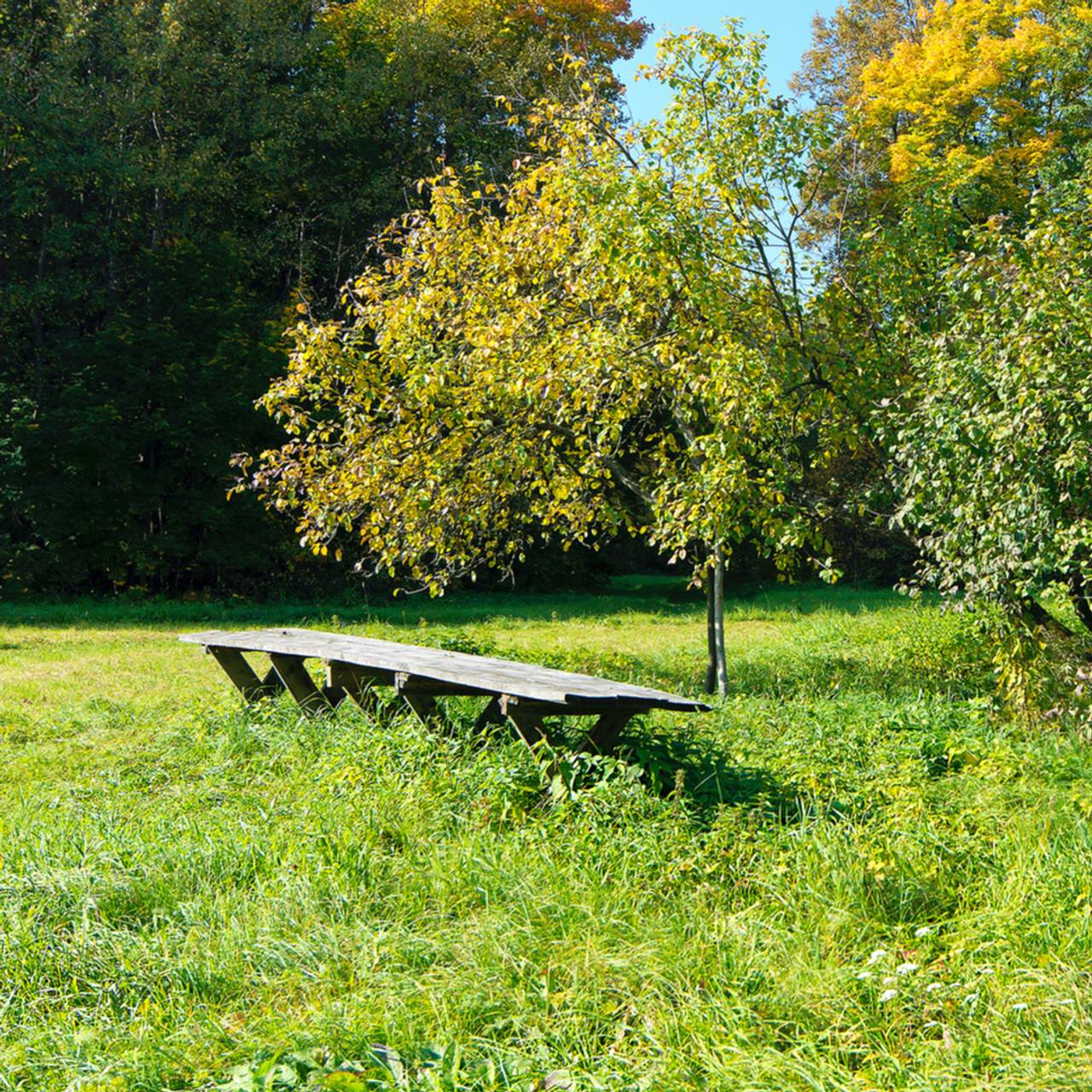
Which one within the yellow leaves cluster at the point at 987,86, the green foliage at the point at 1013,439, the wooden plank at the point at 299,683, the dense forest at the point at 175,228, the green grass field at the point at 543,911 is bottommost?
the green grass field at the point at 543,911

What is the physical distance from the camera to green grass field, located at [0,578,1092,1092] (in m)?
2.99

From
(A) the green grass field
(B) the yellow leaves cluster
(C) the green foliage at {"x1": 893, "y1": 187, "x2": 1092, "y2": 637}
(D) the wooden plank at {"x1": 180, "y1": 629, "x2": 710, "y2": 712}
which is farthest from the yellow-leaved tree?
(B) the yellow leaves cluster

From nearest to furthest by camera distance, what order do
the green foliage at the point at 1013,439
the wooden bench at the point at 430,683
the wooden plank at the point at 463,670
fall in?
the wooden plank at the point at 463,670 → the wooden bench at the point at 430,683 → the green foliage at the point at 1013,439

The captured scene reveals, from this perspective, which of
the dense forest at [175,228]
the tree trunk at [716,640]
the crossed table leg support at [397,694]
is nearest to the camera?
the crossed table leg support at [397,694]

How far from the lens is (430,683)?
5902 mm

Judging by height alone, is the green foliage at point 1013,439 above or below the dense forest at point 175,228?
below

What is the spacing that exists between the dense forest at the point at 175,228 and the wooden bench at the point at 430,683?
Result: 10.9m

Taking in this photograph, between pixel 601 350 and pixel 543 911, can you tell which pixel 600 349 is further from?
pixel 543 911

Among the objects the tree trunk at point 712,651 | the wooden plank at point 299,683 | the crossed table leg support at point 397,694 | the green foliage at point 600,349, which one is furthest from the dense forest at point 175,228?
the wooden plank at point 299,683

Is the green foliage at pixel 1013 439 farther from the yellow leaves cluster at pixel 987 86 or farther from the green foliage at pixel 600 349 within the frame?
the yellow leaves cluster at pixel 987 86

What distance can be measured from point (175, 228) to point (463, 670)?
1741 cm

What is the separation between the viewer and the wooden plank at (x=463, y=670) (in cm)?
492

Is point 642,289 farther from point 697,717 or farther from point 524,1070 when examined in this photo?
point 524,1070

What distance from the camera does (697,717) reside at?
7.91 m
